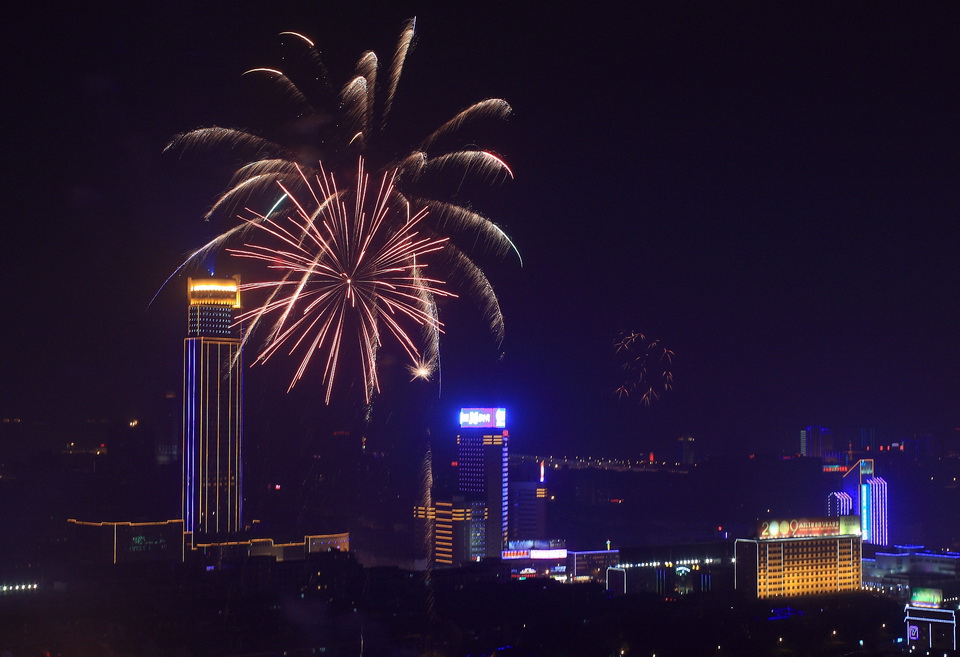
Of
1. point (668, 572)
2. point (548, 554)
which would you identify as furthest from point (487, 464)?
point (668, 572)

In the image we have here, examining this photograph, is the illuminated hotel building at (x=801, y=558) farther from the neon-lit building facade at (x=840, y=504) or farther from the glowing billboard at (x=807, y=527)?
the neon-lit building facade at (x=840, y=504)

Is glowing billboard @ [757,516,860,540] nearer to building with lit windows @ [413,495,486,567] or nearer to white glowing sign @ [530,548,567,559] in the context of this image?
white glowing sign @ [530,548,567,559]

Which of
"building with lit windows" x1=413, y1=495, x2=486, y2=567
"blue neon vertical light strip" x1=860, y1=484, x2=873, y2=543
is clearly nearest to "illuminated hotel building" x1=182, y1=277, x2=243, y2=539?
"building with lit windows" x1=413, y1=495, x2=486, y2=567

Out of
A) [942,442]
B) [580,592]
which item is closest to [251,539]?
[580,592]

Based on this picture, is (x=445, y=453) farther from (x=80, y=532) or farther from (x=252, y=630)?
(x=252, y=630)

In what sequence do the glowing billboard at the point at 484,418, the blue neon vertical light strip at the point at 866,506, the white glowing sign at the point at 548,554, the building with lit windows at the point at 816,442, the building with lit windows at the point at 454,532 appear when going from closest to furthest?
the white glowing sign at the point at 548,554 < the building with lit windows at the point at 454,532 < the glowing billboard at the point at 484,418 < the blue neon vertical light strip at the point at 866,506 < the building with lit windows at the point at 816,442

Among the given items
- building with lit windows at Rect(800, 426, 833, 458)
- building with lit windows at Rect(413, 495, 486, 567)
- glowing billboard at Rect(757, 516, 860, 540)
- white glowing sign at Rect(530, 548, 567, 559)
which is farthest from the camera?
building with lit windows at Rect(800, 426, 833, 458)

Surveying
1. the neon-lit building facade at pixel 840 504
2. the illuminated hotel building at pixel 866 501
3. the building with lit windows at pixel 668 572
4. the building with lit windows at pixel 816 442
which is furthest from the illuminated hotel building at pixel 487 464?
the building with lit windows at pixel 816 442
